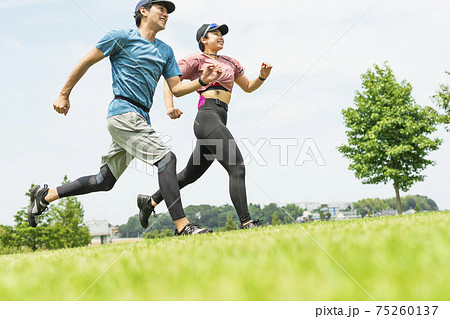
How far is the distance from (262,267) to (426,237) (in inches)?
47.5

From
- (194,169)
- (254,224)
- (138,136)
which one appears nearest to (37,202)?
(138,136)

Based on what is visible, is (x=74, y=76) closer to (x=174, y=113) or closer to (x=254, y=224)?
(x=174, y=113)

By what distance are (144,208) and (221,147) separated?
1.71 meters

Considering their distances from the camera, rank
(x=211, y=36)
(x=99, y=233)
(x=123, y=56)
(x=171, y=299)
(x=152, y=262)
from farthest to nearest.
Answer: (x=99, y=233) < (x=211, y=36) < (x=123, y=56) < (x=152, y=262) < (x=171, y=299)

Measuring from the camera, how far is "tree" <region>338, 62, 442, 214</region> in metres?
20.0

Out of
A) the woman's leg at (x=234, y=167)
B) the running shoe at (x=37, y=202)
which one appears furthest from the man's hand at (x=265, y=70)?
the running shoe at (x=37, y=202)

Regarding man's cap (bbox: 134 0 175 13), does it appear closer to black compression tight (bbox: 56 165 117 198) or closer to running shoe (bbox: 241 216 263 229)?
black compression tight (bbox: 56 165 117 198)

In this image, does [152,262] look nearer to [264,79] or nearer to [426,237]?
[426,237]

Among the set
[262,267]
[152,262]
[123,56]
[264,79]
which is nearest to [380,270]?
[262,267]

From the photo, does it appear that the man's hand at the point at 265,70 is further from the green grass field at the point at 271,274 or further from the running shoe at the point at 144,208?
the green grass field at the point at 271,274

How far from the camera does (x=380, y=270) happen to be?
1612 millimetres

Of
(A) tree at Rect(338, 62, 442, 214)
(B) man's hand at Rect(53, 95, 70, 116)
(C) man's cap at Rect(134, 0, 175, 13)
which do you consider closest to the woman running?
(C) man's cap at Rect(134, 0, 175, 13)

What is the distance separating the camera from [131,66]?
459 cm

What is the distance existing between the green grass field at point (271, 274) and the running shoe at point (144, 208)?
3315 mm
